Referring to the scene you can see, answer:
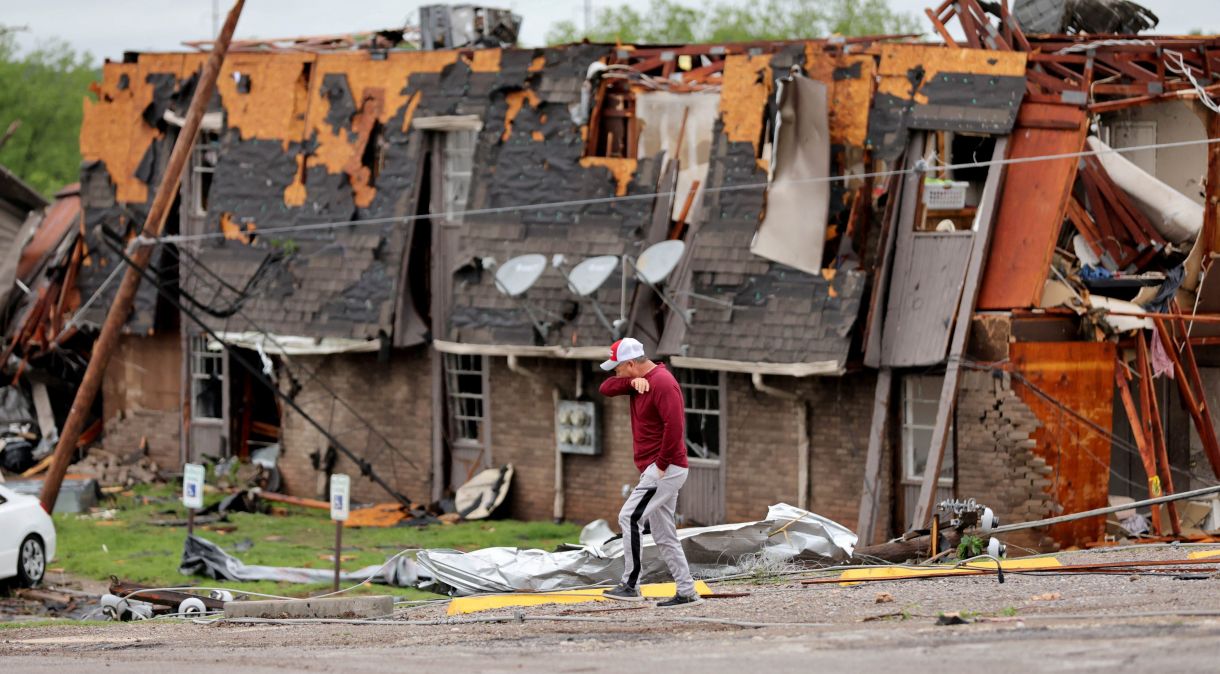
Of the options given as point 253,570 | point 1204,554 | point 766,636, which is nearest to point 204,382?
point 253,570

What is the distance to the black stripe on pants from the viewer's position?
43.4ft

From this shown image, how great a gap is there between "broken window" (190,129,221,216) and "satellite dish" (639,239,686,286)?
31.7 feet

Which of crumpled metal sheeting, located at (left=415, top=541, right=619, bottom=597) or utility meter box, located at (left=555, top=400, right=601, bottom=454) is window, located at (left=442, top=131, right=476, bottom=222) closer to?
utility meter box, located at (left=555, top=400, right=601, bottom=454)

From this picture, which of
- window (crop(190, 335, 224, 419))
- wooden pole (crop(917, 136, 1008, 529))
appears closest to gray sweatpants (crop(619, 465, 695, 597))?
wooden pole (crop(917, 136, 1008, 529))

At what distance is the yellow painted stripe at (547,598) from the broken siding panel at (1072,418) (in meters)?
5.82

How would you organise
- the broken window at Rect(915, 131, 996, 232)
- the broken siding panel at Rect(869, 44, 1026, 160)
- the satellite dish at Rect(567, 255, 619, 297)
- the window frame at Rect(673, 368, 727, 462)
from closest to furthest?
the broken siding panel at Rect(869, 44, 1026, 160), the broken window at Rect(915, 131, 996, 232), the satellite dish at Rect(567, 255, 619, 297), the window frame at Rect(673, 368, 727, 462)

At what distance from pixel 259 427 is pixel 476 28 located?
24.3 feet

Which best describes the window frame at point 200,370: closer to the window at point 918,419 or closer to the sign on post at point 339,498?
the sign on post at point 339,498

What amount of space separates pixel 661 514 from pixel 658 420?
28.2 inches

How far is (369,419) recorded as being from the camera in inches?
1016

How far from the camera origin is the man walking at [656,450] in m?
13.1

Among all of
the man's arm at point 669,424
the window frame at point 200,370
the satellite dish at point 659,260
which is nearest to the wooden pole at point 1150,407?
the satellite dish at point 659,260

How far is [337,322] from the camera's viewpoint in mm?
25312

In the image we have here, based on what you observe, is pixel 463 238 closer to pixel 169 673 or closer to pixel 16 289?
pixel 16 289
